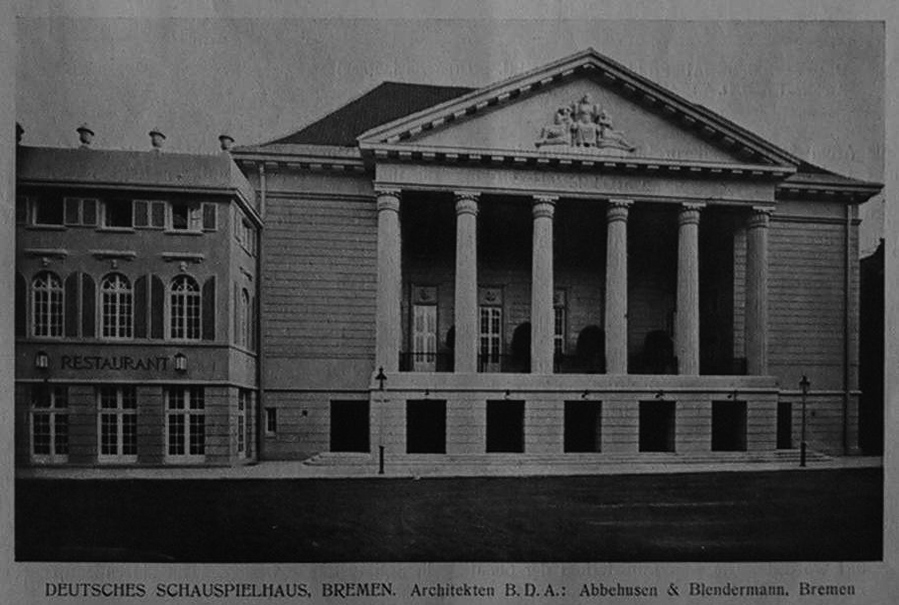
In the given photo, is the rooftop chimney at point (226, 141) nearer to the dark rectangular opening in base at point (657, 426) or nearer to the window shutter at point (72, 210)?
the window shutter at point (72, 210)

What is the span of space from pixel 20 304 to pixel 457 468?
2168mm

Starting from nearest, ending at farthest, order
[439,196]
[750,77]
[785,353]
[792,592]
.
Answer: [792,592] < [750,77] < [785,353] < [439,196]

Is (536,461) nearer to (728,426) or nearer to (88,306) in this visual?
(728,426)

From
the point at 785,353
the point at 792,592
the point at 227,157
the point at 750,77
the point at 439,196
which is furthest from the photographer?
the point at 439,196

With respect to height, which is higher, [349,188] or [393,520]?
[349,188]

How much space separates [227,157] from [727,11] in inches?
99.0

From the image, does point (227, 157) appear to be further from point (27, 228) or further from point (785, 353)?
point (785, 353)

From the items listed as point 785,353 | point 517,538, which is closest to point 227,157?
point 517,538

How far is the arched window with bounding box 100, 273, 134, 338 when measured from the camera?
13.5 ft

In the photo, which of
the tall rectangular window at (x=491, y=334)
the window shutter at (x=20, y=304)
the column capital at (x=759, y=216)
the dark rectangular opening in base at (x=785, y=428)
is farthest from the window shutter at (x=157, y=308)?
the column capital at (x=759, y=216)

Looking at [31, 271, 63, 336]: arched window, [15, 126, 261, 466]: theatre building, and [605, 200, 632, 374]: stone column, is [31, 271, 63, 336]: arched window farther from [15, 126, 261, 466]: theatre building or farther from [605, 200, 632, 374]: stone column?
[605, 200, 632, 374]: stone column

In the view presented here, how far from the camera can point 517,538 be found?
365cm

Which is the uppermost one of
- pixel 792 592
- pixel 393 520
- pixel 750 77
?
pixel 750 77

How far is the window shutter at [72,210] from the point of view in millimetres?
3914
